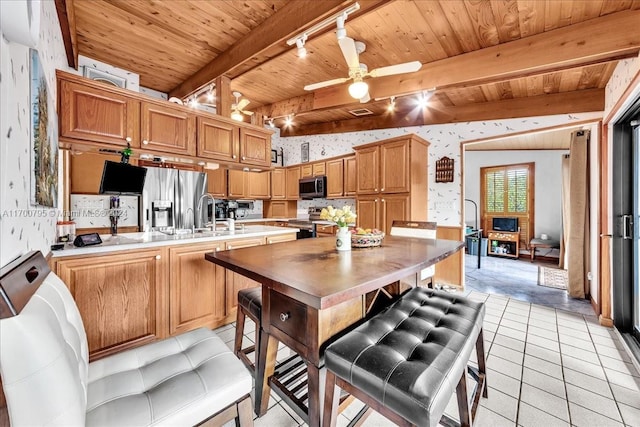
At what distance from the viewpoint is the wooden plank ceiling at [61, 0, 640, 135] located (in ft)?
6.73

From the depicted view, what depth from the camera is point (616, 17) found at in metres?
2.00

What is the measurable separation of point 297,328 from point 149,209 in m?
2.73

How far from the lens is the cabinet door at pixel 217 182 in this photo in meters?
4.89

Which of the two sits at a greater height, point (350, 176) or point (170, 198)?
point (350, 176)

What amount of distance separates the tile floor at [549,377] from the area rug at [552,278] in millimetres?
1312

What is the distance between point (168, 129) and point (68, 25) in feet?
3.20

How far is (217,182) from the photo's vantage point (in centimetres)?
500

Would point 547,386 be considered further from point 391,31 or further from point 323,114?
point 323,114

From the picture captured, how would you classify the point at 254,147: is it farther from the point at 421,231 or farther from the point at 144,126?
the point at 421,231

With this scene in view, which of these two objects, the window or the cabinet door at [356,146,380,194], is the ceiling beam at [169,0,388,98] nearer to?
the cabinet door at [356,146,380,194]

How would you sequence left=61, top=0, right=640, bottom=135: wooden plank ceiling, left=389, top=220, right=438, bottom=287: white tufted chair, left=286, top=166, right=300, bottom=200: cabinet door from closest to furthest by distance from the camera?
left=61, top=0, right=640, bottom=135: wooden plank ceiling < left=389, top=220, right=438, bottom=287: white tufted chair < left=286, top=166, right=300, bottom=200: cabinet door

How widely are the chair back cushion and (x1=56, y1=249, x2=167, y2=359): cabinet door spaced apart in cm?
135

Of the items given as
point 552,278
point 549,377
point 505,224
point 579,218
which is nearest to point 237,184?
point 549,377

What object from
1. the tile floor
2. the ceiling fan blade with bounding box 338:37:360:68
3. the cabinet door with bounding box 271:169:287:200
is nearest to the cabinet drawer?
the tile floor
